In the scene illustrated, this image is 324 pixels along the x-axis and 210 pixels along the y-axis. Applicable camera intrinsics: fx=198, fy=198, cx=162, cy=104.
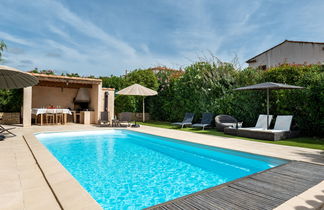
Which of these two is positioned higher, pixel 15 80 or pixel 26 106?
pixel 15 80

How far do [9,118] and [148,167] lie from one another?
1164 centimetres

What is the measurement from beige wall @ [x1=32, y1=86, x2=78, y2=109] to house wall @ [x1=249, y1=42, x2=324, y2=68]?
1930cm

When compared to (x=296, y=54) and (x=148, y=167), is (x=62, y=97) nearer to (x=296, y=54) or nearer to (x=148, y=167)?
(x=148, y=167)

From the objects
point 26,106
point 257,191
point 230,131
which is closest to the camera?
point 257,191

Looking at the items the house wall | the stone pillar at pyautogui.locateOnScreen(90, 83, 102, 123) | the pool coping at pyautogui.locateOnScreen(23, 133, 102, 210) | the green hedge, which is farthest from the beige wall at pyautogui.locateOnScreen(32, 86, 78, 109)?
the house wall

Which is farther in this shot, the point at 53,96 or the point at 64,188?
the point at 53,96

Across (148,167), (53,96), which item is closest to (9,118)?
(53,96)

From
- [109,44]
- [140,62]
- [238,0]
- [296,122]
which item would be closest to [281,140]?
[296,122]

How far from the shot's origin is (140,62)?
2023 centimetres

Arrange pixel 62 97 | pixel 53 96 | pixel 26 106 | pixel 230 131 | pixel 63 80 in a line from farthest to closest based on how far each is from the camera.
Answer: pixel 62 97 < pixel 53 96 < pixel 63 80 < pixel 26 106 < pixel 230 131

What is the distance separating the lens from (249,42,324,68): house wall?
21797 mm

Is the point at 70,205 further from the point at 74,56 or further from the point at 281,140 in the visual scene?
the point at 74,56

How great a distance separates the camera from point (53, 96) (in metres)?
15.5

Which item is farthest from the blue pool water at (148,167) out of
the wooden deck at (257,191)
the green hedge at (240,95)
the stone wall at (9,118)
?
the stone wall at (9,118)
